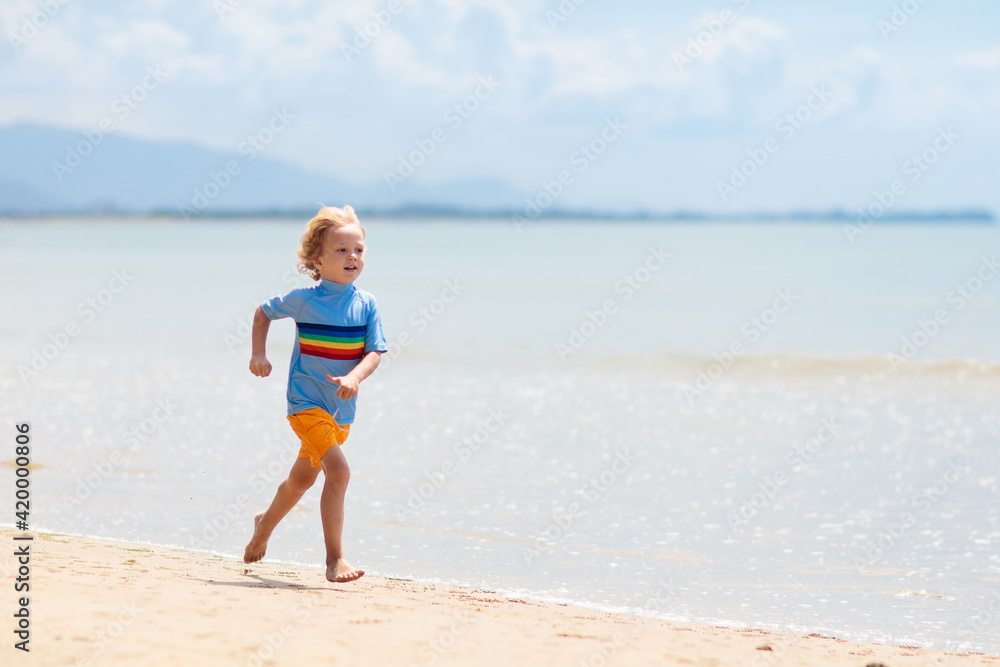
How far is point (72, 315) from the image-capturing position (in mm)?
19859

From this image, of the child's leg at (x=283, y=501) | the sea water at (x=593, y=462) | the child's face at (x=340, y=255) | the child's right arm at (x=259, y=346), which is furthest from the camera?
the sea water at (x=593, y=462)

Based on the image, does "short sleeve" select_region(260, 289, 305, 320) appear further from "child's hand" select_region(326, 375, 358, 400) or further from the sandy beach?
the sandy beach

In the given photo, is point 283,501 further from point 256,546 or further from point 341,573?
point 341,573

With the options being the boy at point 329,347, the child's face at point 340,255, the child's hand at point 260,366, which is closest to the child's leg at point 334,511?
the boy at point 329,347

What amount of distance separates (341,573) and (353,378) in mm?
827

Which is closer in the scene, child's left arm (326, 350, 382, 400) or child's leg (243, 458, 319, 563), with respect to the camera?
child's left arm (326, 350, 382, 400)

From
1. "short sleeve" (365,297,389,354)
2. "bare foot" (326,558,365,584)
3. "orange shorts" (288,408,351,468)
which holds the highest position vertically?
"short sleeve" (365,297,389,354)

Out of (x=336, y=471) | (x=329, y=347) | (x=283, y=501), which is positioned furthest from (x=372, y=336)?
(x=283, y=501)

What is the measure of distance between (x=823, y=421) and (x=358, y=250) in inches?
255

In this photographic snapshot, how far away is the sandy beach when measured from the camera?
3219 millimetres

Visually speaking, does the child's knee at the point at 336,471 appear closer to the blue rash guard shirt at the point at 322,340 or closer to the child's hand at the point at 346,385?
the blue rash guard shirt at the point at 322,340

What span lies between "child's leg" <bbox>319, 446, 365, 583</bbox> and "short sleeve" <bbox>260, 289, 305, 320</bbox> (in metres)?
0.59

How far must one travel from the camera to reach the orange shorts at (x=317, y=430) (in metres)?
4.31

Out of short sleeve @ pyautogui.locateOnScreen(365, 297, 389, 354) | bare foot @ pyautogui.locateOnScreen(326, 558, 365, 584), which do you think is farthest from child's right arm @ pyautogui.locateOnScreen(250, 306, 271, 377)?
bare foot @ pyautogui.locateOnScreen(326, 558, 365, 584)
